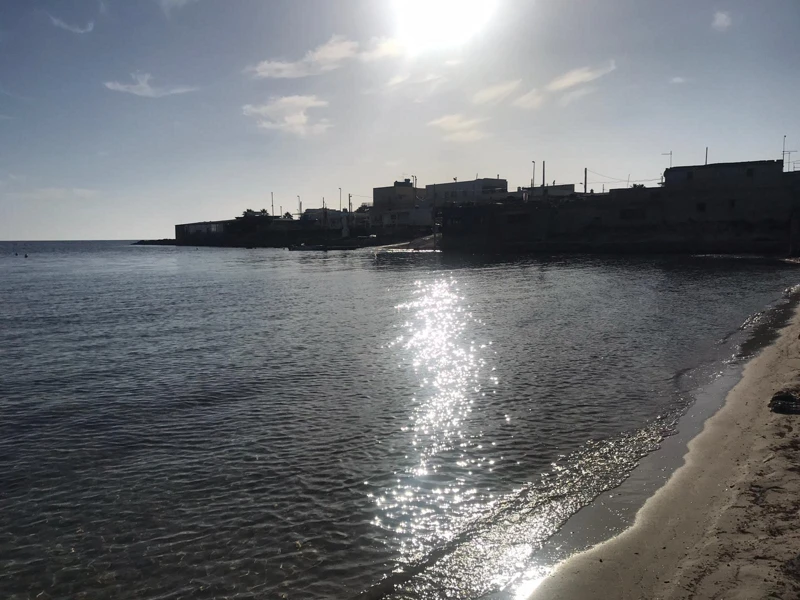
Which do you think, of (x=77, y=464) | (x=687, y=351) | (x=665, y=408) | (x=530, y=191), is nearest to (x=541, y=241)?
(x=530, y=191)

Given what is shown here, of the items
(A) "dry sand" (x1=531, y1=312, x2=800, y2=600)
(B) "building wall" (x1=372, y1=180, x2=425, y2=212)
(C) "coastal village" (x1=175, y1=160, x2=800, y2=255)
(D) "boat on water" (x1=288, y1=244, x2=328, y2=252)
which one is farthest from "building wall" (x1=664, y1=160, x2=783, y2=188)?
(A) "dry sand" (x1=531, y1=312, x2=800, y2=600)

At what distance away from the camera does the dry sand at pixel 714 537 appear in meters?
5.50

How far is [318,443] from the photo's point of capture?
36.0 feet

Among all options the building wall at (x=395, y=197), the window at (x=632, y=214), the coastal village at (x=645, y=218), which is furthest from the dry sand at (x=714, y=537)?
the building wall at (x=395, y=197)

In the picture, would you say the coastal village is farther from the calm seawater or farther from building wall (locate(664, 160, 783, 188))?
the calm seawater

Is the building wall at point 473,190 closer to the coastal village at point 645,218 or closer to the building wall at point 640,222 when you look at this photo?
the coastal village at point 645,218

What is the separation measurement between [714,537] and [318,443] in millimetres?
7092

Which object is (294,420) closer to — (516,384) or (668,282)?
(516,384)

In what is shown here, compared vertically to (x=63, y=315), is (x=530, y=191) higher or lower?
higher

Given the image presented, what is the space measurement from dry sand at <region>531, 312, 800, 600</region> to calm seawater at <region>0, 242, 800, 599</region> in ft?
2.92

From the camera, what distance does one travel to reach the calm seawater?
23.0 ft

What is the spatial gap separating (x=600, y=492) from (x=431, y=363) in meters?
9.78

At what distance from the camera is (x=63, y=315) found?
31.0m

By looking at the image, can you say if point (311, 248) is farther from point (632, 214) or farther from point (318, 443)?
point (318, 443)
